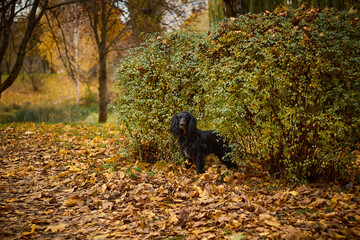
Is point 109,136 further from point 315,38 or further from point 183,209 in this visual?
point 315,38

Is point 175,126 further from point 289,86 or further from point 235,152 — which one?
point 289,86

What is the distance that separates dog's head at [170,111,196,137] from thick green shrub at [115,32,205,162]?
0.35 m

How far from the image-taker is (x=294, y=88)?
3.86 metres

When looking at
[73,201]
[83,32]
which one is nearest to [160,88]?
[73,201]

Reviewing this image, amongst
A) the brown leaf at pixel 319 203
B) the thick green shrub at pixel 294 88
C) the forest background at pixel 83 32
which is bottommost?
the brown leaf at pixel 319 203

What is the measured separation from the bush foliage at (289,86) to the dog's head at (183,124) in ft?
1.84

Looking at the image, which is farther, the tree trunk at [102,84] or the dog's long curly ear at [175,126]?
the tree trunk at [102,84]

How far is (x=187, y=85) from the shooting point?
5336 millimetres

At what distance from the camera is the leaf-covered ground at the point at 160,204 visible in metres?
2.86

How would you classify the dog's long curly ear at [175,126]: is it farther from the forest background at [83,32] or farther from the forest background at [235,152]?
the forest background at [83,32]

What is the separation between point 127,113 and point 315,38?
12.3ft

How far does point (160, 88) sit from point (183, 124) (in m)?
1.07

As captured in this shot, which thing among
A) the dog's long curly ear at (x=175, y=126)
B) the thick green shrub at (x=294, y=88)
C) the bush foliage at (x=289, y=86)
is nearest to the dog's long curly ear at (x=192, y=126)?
the dog's long curly ear at (x=175, y=126)

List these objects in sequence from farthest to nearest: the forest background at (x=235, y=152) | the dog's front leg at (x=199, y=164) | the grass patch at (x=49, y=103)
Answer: the grass patch at (x=49, y=103) < the dog's front leg at (x=199, y=164) < the forest background at (x=235, y=152)
